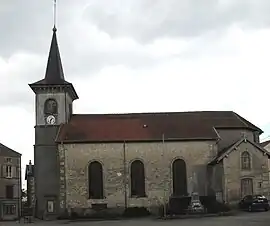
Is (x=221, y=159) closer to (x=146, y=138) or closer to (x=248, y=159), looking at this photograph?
(x=248, y=159)

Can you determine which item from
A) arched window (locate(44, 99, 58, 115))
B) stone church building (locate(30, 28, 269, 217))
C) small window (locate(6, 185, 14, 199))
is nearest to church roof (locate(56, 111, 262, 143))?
stone church building (locate(30, 28, 269, 217))

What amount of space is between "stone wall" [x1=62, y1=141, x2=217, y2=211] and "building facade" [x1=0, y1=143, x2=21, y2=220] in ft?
79.9

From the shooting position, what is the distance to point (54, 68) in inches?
2399

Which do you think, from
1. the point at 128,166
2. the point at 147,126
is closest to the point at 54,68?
the point at 147,126

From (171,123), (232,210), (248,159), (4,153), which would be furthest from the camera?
(4,153)

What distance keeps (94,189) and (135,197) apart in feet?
15.1

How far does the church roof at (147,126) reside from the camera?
186 ft

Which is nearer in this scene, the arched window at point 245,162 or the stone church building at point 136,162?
the arched window at point 245,162

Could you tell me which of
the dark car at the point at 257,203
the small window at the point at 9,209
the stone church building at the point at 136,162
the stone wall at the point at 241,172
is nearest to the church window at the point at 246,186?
the stone church building at the point at 136,162

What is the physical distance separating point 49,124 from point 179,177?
1626 centimetres

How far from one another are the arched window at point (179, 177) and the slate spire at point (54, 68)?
16.6 m

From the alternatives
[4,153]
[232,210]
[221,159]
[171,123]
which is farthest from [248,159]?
[4,153]

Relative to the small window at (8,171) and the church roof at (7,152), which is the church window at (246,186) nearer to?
the small window at (8,171)

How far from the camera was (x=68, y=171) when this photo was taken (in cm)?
5553
